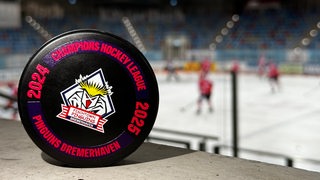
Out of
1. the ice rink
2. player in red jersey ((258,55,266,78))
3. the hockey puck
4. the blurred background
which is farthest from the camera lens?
player in red jersey ((258,55,266,78))

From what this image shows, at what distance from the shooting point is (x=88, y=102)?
4.21 ft

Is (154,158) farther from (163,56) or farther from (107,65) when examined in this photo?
(163,56)

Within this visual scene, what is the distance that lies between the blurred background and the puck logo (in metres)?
4.41

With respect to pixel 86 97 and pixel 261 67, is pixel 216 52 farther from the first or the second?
pixel 86 97

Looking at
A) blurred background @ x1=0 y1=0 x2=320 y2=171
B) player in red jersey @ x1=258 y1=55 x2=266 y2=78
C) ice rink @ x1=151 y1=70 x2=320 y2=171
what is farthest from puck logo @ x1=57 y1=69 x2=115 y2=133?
player in red jersey @ x1=258 y1=55 x2=266 y2=78

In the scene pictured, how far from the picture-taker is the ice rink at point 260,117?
17.4 feet

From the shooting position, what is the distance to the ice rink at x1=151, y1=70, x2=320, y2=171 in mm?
5297

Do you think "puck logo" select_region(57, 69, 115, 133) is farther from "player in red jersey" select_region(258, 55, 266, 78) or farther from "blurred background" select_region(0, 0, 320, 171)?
"player in red jersey" select_region(258, 55, 266, 78)

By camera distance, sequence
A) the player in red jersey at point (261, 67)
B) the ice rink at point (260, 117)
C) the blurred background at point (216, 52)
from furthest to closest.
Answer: the player in red jersey at point (261, 67) < the blurred background at point (216, 52) < the ice rink at point (260, 117)

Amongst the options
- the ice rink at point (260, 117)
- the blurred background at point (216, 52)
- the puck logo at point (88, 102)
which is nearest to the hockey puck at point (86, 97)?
the puck logo at point (88, 102)

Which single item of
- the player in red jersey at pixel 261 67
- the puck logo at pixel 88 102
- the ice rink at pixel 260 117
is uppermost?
the player in red jersey at pixel 261 67

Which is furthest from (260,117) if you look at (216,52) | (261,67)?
(216,52)

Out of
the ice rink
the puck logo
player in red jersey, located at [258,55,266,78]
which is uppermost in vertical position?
player in red jersey, located at [258,55,266,78]

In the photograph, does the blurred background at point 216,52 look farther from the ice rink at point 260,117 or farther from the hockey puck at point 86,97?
the hockey puck at point 86,97
